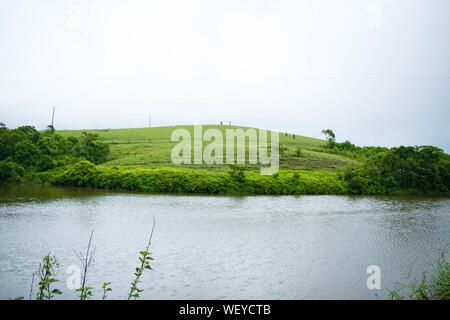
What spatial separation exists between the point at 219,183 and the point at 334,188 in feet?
45.9

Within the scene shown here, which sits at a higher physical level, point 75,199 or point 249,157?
point 249,157

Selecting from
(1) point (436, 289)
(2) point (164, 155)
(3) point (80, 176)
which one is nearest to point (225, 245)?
(1) point (436, 289)

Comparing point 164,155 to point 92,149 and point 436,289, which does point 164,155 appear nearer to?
point 92,149

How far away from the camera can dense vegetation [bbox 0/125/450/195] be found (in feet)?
121

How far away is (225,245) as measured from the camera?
15.1 meters

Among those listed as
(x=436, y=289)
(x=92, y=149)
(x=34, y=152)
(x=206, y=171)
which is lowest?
(x=436, y=289)

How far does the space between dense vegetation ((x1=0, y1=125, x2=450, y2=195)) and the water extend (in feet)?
31.8

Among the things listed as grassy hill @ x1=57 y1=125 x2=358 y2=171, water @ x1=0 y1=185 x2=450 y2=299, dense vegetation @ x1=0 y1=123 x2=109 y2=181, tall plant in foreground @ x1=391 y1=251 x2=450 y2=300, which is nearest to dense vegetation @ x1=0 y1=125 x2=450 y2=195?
dense vegetation @ x1=0 y1=123 x2=109 y2=181

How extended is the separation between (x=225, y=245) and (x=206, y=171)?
25.1 metres

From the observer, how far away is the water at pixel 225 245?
10.3 metres

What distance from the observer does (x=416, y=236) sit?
58.9ft

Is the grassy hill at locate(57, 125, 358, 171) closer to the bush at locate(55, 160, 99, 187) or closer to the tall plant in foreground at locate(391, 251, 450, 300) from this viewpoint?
the bush at locate(55, 160, 99, 187)
